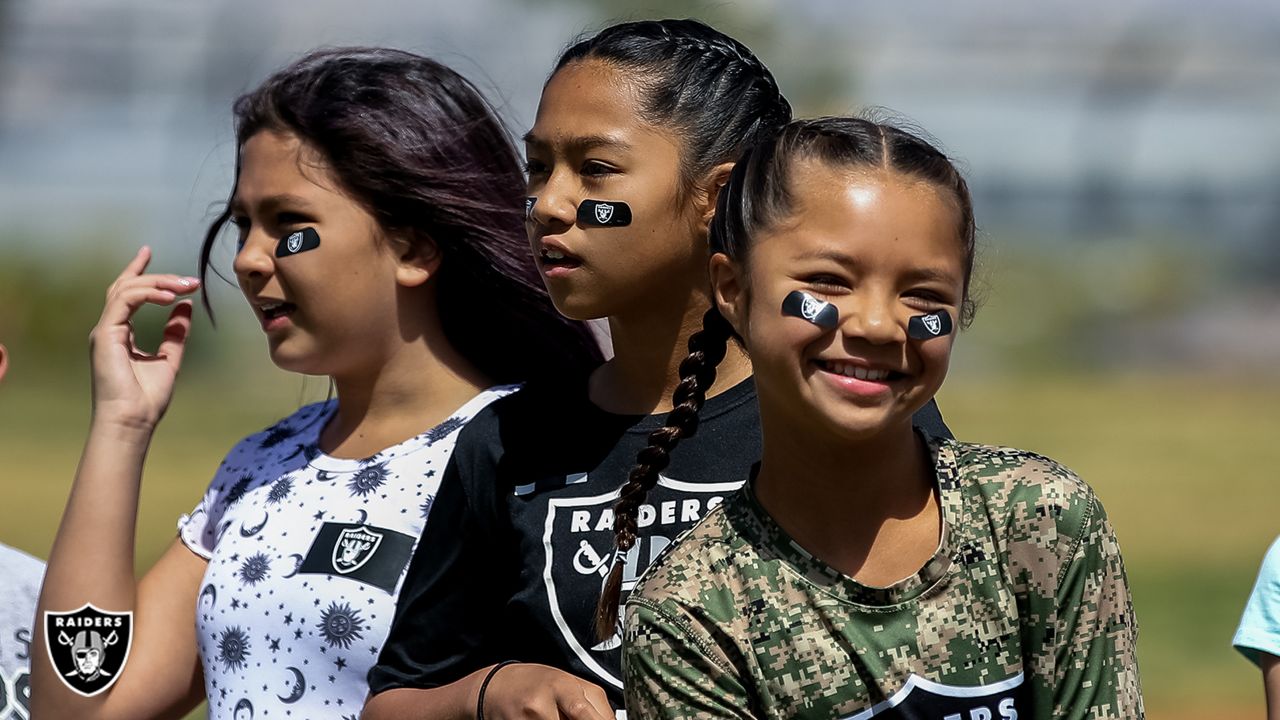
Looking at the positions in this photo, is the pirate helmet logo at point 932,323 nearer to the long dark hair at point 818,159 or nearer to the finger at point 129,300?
the long dark hair at point 818,159

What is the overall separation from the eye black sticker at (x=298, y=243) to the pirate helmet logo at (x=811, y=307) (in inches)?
54.6

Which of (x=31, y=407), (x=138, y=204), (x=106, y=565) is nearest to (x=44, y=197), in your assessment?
(x=138, y=204)

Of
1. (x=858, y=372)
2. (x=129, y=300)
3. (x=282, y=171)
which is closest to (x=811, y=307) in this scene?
(x=858, y=372)

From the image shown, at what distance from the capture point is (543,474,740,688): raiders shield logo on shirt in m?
2.66

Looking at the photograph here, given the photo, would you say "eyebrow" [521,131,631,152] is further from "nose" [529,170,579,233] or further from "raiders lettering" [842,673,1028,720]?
"raiders lettering" [842,673,1028,720]

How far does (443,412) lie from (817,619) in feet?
4.46

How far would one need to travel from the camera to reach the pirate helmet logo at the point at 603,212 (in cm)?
272

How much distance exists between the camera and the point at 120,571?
11.2 feet

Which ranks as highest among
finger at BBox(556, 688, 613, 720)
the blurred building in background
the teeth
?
the blurred building in background

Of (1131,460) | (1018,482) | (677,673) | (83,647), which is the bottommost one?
(83,647)

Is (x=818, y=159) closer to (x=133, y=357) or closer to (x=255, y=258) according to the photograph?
(x=255, y=258)

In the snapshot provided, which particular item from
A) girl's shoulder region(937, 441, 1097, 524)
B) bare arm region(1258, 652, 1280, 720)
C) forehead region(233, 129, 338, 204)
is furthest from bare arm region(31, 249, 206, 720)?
bare arm region(1258, 652, 1280, 720)

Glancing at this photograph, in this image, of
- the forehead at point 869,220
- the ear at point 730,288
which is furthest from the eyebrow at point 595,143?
the forehead at point 869,220

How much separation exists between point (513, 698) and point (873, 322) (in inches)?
32.4
